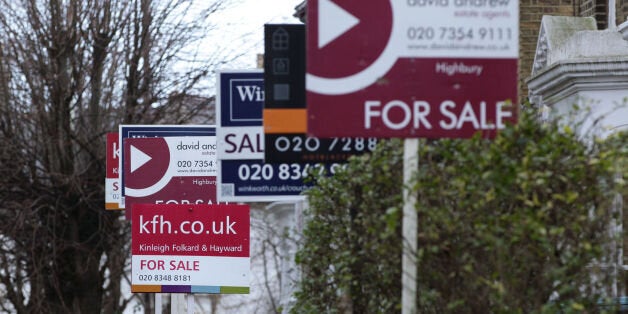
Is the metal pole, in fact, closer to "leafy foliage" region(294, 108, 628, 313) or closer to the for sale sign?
"leafy foliage" region(294, 108, 628, 313)

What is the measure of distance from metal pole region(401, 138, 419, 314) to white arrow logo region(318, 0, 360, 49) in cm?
61

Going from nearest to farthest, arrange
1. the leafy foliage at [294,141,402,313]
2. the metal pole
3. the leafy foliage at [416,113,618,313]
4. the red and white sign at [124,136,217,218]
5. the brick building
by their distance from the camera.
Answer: the leafy foliage at [416,113,618,313] < the metal pole < the leafy foliage at [294,141,402,313] < the red and white sign at [124,136,217,218] < the brick building

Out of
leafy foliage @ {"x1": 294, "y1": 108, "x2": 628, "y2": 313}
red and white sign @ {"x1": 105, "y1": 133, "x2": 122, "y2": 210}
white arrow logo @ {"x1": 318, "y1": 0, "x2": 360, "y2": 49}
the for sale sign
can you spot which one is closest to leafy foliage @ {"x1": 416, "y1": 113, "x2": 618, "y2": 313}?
leafy foliage @ {"x1": 294, "y1": 108, "x2": 628, "y2": 313}

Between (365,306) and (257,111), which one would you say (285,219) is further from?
(365,306)

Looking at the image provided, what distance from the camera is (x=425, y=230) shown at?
6.41 meters

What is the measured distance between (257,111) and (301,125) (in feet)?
7.71

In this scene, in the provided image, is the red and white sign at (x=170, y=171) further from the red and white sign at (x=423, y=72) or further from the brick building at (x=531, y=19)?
the red and white sign at (x=423, y=72)

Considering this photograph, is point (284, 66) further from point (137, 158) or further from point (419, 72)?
point (137, 158)

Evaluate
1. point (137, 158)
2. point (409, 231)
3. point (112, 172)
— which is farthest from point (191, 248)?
point (409, 231)

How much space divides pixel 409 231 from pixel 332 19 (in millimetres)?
1065

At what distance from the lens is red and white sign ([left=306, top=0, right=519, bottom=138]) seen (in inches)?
258

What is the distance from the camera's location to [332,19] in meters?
6.66

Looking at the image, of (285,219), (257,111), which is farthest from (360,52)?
(285,219)

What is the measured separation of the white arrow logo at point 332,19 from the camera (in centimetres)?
665
